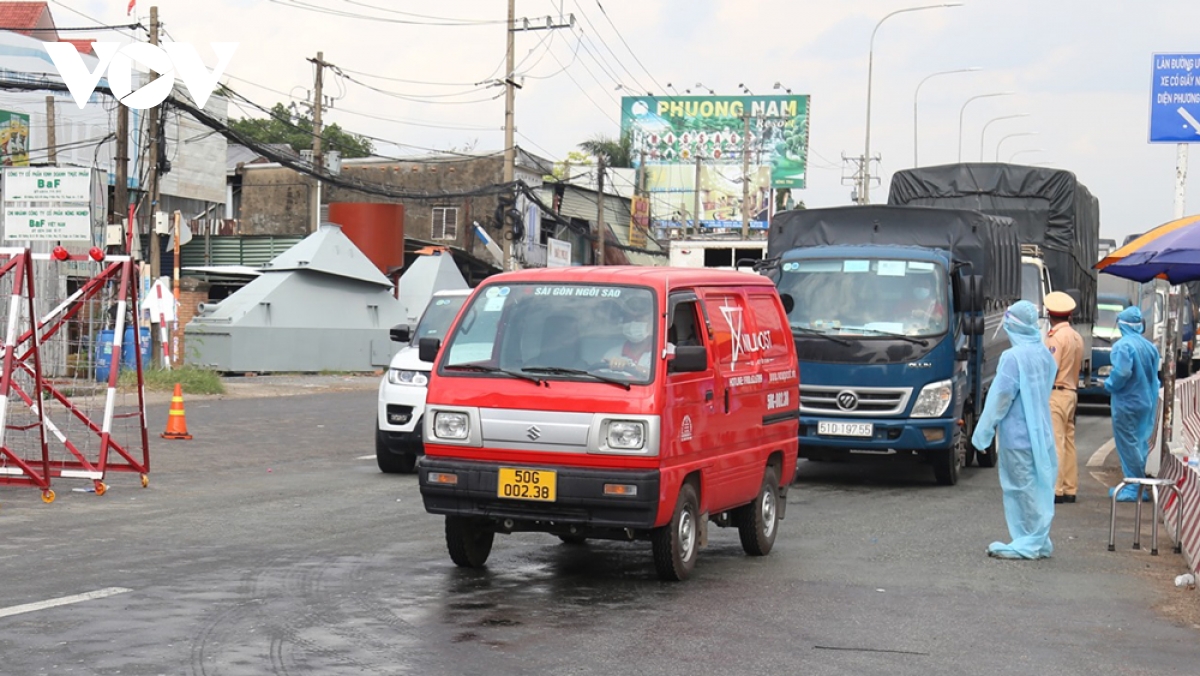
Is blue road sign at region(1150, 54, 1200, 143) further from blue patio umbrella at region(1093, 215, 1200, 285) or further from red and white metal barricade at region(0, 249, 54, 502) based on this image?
red and white metal barricade at region(0, 249, 54, 502)

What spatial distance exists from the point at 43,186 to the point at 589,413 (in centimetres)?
1227

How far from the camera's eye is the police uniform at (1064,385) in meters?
14.1

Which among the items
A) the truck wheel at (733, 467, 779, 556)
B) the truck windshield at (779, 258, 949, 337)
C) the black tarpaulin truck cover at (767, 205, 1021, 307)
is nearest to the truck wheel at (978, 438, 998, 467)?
the black tarpaulin truck cover at (767, 205, 1021, 307)

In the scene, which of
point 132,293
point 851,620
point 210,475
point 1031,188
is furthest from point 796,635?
point 1031,188

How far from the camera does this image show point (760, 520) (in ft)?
34.2

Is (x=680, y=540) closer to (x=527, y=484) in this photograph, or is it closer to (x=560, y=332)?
(x=527, y=484)

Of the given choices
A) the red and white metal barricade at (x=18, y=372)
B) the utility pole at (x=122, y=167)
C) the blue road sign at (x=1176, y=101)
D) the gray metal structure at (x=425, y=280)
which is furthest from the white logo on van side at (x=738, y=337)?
the gray metal structure at (x=425, y=280)

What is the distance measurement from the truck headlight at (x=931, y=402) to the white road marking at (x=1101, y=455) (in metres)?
4.29

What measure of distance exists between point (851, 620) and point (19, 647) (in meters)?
4.34

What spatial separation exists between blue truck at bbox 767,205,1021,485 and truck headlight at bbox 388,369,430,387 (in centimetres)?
388

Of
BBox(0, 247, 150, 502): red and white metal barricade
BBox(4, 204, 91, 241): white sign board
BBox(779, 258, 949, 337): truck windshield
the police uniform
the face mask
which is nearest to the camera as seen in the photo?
the face mask

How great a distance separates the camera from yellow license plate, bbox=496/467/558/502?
28.2 feet

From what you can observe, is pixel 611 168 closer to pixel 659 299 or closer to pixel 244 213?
pixel 244 213

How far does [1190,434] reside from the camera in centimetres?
1282
